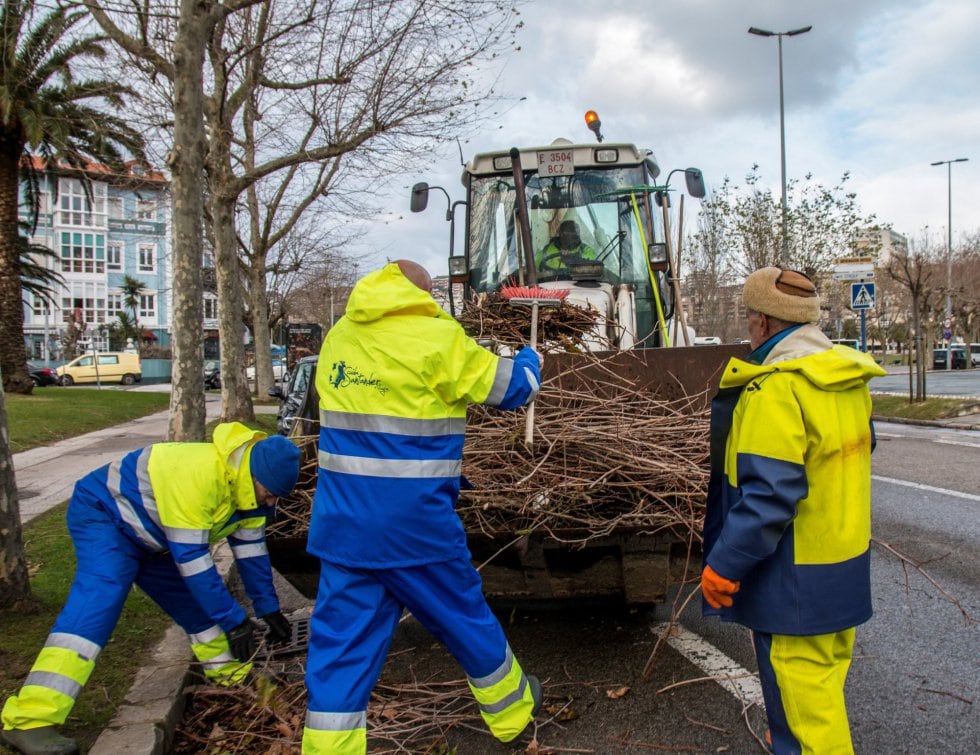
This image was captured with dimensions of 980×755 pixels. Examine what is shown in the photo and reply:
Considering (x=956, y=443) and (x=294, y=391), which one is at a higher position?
(x=294, y=391)

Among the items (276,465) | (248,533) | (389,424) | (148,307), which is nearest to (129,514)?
(248,533)

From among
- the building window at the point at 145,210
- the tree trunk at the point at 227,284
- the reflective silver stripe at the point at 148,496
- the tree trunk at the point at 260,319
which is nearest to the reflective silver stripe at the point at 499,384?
the reflective silver stripe at the point at 148,496

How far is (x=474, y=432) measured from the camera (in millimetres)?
4180

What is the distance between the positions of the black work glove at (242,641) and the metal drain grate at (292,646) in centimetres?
19

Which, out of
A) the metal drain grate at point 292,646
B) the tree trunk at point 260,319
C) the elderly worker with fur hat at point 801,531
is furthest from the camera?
the tree trunk at point 260,319

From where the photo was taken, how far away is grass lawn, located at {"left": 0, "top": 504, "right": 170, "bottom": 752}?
338cm

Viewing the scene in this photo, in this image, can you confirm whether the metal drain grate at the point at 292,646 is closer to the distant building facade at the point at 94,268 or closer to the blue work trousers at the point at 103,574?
the blue work trousers at the point at 103,574

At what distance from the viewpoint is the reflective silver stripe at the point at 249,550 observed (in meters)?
3.69

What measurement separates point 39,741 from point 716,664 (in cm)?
289

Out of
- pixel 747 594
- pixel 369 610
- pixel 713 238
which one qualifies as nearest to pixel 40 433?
pixel 369 610

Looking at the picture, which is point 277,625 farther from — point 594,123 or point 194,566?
point 594,123

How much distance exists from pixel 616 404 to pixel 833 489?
6.17ft

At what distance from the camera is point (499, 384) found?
301 cm

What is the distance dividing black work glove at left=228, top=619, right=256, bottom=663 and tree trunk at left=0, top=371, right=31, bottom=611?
1428 mm
